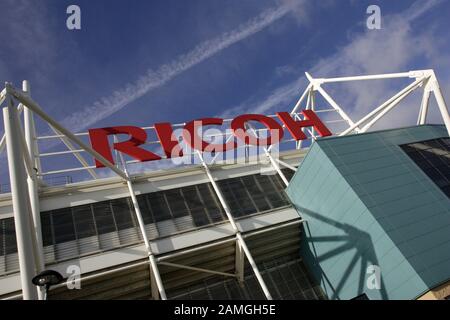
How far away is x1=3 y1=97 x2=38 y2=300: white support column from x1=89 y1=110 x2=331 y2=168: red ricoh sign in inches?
343

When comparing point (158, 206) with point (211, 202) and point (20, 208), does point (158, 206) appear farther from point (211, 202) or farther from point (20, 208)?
point (20, 208)

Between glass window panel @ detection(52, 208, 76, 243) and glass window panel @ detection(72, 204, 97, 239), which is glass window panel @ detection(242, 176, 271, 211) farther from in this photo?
glass window panel @ detection(52, 208, 76, 243)

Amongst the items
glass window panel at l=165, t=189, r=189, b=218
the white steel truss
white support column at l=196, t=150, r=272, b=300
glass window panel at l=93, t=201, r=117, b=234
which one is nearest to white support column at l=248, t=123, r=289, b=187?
the white steel truss

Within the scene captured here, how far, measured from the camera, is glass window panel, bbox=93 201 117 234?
19.5 m

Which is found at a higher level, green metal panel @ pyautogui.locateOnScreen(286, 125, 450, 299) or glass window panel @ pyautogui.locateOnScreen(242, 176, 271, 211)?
glass window panel @ pyautogui.locateOnScreen(242, 176, 271, 211)

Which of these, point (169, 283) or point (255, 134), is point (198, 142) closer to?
point (255, 134)

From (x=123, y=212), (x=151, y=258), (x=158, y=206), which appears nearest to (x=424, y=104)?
(x=158, y=206)

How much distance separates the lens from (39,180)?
2038 centimetres

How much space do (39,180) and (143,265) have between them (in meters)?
8.69

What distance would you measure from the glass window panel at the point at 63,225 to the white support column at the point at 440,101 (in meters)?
24.4

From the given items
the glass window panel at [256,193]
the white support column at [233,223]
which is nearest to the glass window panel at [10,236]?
the white support column at [233,223]

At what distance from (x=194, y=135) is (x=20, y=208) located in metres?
14.9

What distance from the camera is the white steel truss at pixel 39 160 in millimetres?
12125
